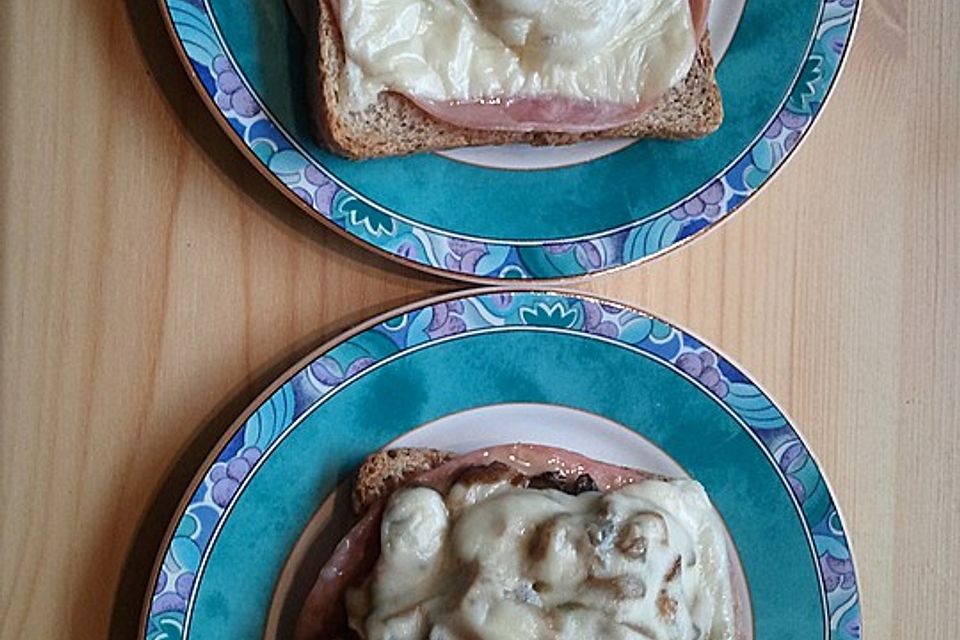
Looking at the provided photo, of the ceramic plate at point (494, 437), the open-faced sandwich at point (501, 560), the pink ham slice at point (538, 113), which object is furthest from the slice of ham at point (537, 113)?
the open-faced sandwich at point (501, 560)

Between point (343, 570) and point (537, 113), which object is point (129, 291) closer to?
point (343, 570)

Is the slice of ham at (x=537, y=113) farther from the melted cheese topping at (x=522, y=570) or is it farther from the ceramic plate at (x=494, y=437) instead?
the melted cheese topping at (x=522, y=570)

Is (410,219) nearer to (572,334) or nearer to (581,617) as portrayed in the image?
(572,334)

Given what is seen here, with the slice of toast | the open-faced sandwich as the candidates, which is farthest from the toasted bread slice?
the slice of toast

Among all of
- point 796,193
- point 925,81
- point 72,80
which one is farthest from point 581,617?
point 925,81

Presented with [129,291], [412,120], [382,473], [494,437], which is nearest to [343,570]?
[382,473]
